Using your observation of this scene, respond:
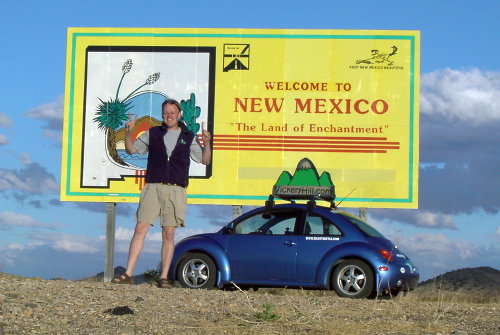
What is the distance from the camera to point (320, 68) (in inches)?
767

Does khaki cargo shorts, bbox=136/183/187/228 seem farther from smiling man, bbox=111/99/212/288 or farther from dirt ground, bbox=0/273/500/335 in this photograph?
dirt ground, bbox=0/273/500/335

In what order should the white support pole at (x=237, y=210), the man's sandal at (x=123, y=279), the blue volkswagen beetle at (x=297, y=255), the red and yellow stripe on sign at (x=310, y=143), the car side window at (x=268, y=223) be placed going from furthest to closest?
the white support pole at (x=237, y=210) < the red and yellow stripe on sign at (x=310, y=143) < the car side window at (x=268, y=223) < the blue volkswagen beetle at (x=297, y=255) < the man's sandal at (x=123, y=279)

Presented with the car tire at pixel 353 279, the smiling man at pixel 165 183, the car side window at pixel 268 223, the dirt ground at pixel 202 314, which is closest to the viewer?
the dirt ground at pixel 202 314

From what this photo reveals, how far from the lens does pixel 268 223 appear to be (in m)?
13.7

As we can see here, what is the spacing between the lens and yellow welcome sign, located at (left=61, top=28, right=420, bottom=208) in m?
19.2

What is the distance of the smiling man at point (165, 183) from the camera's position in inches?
475

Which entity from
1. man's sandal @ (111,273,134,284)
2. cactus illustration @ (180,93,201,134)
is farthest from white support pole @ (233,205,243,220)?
man's sandal @ (111,273,134,284)

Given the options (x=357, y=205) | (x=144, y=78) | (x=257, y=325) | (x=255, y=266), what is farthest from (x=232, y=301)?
(x=144, y=78)

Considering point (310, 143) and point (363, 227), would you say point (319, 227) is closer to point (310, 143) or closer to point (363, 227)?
point (363, 227)

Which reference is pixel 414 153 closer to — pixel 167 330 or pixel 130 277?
pixel 130 277

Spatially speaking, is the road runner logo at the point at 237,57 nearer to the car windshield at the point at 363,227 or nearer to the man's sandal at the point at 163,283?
the car windshield at the point at 363,227

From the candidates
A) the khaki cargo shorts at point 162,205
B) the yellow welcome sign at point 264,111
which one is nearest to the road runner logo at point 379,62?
the yellow welcome sign at point 264,111

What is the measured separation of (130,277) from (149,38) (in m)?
9.26

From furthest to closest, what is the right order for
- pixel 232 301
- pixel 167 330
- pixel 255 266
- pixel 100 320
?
pixel 255 266 → pixel 232 301 → pixel 100 320 → pixel 167 330
